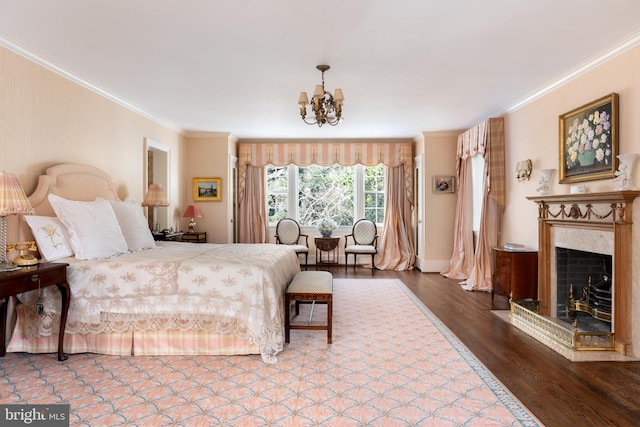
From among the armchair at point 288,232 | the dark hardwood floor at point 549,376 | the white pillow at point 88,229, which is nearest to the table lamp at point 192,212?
the armchair at point 288,232

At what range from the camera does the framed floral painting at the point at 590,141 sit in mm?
3344

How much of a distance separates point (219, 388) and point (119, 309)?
1.13 meters

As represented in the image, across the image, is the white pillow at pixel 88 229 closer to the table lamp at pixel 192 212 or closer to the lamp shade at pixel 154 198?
the lamp shade at pixel 154 198

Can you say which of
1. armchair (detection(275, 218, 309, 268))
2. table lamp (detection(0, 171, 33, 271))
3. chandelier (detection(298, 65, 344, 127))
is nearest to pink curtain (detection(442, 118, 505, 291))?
chandelier (detection(298, 65, 344, 127))

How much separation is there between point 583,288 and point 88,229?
186 inches

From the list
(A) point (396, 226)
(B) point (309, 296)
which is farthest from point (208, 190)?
(B) point (309, 296)

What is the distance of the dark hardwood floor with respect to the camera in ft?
7.29

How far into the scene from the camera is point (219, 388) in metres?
2.52

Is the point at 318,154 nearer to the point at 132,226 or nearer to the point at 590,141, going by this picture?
the point at 132,226

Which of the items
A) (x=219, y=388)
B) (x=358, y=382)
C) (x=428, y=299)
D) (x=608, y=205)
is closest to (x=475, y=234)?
(x=428, y=299)

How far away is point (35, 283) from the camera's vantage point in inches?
104

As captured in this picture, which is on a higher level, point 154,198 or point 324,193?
point 324,193

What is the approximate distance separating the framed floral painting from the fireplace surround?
0.28 meters
